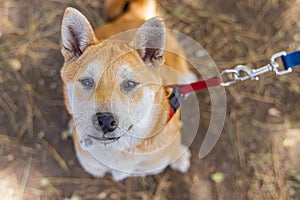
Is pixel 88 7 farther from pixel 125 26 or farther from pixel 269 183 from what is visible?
pixel 269 183

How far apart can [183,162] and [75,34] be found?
1.26 metres

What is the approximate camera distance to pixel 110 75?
2.04 metres

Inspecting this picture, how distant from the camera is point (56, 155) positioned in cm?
298

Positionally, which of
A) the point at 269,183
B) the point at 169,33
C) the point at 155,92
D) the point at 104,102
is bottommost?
the point at 269,183

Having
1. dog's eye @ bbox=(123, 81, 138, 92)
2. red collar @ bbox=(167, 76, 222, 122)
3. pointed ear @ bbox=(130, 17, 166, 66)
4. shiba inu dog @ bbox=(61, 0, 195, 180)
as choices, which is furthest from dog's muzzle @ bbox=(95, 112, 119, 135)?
red collar @ bbox=(167, 76, 222, 122)

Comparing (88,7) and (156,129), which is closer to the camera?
(156,129)

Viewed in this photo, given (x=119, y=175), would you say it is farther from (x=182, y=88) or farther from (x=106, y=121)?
(x=106, y=121)

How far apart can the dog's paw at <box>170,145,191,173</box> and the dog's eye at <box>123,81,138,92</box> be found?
0.95 m

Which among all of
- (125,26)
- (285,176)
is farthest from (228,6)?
(285,176)

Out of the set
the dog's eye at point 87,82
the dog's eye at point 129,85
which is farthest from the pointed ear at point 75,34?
the dog's eye at point 129,85

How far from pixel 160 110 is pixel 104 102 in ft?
1.41

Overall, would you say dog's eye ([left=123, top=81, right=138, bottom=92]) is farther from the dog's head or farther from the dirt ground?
the dirt ground

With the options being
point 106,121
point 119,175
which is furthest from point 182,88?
point 119,175

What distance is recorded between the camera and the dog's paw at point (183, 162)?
2931 millimetres
